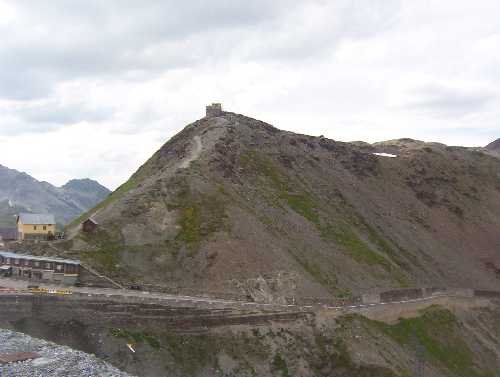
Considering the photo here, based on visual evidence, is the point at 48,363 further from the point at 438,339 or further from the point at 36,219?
the point at 438,339

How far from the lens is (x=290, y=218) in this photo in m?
118

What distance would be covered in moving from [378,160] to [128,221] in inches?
3536

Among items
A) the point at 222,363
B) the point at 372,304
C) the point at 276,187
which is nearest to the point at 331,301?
the point at 372,304

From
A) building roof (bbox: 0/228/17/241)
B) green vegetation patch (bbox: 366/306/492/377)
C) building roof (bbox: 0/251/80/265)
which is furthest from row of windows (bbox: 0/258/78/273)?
green vegetation patch (bbox: 366/306/492/377)

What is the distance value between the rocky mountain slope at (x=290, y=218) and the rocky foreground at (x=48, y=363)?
78.1 ft

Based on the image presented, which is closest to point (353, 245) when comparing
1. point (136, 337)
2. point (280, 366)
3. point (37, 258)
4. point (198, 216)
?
point (198, 216)

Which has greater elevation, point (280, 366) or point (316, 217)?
point (316, 217)

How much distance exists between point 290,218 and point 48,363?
221ft

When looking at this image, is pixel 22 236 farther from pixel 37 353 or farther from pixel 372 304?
pixel 372 304

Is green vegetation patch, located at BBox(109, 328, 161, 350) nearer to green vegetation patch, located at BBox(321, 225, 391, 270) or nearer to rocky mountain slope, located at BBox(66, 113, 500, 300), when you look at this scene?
rocky mountain slope, located at BBox(66, 113, 500, 300)

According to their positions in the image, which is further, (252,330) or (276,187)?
(276,187)

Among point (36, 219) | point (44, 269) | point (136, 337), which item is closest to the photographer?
point (136, 337)

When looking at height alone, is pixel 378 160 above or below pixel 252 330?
above

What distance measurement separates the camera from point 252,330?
8725 cm
